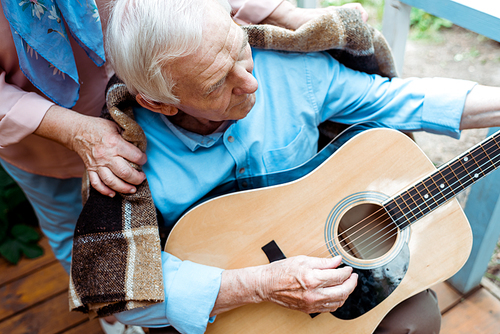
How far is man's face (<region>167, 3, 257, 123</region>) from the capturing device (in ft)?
3.01

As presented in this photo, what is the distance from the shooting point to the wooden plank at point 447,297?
65.8 inches

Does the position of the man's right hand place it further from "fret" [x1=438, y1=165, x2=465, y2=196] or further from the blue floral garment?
the blue floral garment

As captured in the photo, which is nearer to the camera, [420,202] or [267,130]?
[420,202]

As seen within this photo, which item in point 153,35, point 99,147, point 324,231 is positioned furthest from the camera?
point 324,231

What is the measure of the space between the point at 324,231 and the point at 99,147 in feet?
2.25

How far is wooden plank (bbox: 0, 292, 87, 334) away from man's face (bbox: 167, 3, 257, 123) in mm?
1414

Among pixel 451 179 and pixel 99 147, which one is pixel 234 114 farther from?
pixel 451 179

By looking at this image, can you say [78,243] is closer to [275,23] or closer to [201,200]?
[201,200]

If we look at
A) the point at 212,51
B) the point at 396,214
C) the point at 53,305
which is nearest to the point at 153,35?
→ the point at 212,51

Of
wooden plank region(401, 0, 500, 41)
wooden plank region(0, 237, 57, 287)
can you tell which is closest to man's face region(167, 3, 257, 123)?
wooden plank region(401, 0, 500, 41)

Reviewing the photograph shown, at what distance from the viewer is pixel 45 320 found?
189 centimetres

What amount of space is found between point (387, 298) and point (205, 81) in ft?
2.65

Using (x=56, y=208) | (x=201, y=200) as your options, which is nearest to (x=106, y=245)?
(x=201, y=200)

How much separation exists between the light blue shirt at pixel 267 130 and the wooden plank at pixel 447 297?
0.88 m
